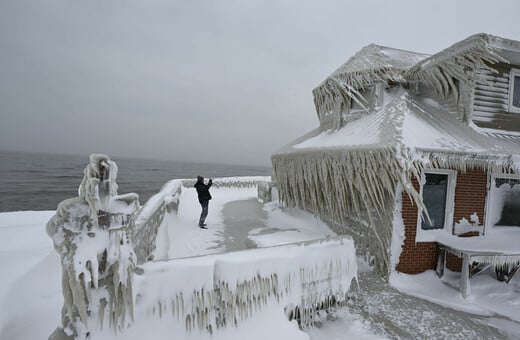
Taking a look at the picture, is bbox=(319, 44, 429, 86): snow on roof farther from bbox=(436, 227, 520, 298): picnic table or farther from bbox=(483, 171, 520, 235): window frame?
bbox=(436, 227, 520, 298): picnic table

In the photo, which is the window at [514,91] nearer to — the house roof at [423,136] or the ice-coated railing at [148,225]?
the house roof at [423,136]

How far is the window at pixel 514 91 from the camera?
23.3 feet

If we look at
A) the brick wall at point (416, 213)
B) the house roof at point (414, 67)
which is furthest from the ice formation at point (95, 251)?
the house roof at point (414, 67)

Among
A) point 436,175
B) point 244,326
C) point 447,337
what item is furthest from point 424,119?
point 244,326

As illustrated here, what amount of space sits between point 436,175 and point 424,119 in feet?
5.17

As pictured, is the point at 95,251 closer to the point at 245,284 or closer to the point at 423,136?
the point at 245,284

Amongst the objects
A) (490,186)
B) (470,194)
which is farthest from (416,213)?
(490,186)

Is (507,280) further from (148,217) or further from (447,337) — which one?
(148,217)

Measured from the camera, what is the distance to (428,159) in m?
5.30

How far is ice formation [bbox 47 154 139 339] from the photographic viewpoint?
9.13ft

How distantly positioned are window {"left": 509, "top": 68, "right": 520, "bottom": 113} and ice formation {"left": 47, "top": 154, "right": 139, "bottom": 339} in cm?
1049

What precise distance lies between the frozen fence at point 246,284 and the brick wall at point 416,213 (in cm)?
208

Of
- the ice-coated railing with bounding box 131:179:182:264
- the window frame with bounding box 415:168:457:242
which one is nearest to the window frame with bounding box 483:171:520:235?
the window frame with bounding box 415:168:457:242

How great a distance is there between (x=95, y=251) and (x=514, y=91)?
11332 mm
